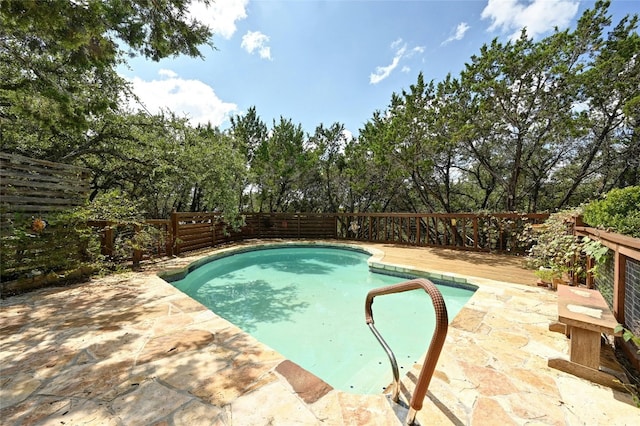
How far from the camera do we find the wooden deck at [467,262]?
4648 mm

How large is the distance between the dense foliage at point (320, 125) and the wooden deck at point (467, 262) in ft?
11.8

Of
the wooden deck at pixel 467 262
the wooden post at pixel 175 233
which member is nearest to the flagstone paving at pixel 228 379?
the wooden deck at pixel 467 262

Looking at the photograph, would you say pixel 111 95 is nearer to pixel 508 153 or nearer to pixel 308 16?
pixel 308 16

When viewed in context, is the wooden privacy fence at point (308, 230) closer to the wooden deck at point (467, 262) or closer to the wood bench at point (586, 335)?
the wooden deck at point (467, 262)

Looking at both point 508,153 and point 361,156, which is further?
point 361,156

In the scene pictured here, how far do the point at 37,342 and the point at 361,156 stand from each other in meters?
10.9

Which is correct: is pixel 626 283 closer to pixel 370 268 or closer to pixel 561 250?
pixel 561 250

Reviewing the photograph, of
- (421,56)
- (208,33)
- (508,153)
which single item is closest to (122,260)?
(208,33)

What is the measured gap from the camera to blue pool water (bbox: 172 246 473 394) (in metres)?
2.81

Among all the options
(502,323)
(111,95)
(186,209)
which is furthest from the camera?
(186,209)

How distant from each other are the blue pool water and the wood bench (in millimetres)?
1343

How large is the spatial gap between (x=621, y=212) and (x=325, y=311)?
12.2ft

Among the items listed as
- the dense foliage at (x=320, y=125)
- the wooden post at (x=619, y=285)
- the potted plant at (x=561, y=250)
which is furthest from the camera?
the dense foliage at (x=320, y=125)

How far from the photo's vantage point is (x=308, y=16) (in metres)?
6.58
